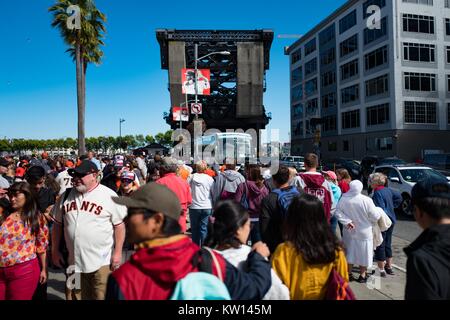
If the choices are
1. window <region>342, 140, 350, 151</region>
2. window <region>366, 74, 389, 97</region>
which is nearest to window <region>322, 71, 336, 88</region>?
window <region>366, 74, 389, 97</region>

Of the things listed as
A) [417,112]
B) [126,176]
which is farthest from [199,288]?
[417,112]

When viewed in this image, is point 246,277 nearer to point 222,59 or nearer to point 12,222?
point 12,222

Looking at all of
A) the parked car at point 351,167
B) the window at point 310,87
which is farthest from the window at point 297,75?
the parked car at point 351,167

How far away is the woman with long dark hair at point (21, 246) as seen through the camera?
10.7ft

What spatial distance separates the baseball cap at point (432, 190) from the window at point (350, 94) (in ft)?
151

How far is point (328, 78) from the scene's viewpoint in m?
51.2

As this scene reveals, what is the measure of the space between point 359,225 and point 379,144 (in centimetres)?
3907

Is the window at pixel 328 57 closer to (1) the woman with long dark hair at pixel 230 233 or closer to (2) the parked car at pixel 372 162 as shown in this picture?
(2) the parked car at pixel 372 162

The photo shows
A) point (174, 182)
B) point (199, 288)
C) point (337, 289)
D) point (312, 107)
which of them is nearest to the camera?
point (199, 288)

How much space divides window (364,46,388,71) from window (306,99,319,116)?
14.2 meters

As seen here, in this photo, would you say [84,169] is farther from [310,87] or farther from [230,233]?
[310,87]

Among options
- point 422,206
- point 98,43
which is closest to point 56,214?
point 422,206

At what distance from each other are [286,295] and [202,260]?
2.43ft

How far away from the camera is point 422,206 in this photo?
2262 millimetres
